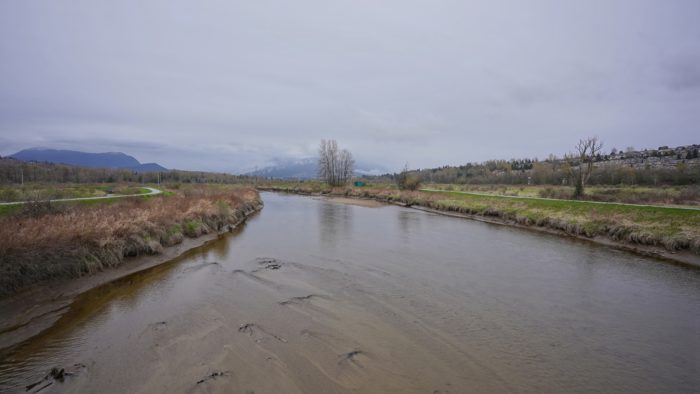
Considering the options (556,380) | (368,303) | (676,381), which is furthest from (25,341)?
(676,381)

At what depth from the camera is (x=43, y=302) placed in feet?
27.1

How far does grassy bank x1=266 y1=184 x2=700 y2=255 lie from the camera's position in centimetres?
1591

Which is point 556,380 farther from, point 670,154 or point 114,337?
point 670,154

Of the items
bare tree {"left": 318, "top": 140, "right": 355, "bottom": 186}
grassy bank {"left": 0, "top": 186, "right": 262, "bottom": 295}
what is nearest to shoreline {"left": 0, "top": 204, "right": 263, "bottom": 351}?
grassy bank {"left": 0, "top": 186, "right": 262, "bottom": 295}

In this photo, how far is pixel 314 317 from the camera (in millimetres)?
8070

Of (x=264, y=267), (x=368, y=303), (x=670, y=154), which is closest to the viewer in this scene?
(x=368, y=303)

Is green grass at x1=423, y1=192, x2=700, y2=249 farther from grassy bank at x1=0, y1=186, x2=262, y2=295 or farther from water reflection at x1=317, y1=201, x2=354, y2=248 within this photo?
grassy bank at x1=0, y1=186, x2=262, y2=295

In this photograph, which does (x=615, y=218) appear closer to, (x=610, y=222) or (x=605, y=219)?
(x=605, y=219)

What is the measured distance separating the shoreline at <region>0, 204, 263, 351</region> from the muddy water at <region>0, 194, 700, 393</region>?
0.32 m

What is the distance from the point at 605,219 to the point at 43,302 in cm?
Answer: 2681

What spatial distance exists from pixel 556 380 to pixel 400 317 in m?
3.46

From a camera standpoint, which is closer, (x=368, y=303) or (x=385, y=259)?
(x=368, y=303)

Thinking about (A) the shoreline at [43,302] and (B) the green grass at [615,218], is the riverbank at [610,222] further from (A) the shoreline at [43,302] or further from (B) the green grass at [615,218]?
(A) the shoreline at [43,302]

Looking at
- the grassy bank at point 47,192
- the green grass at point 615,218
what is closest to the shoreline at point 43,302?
the grassy bank at point 47,192
